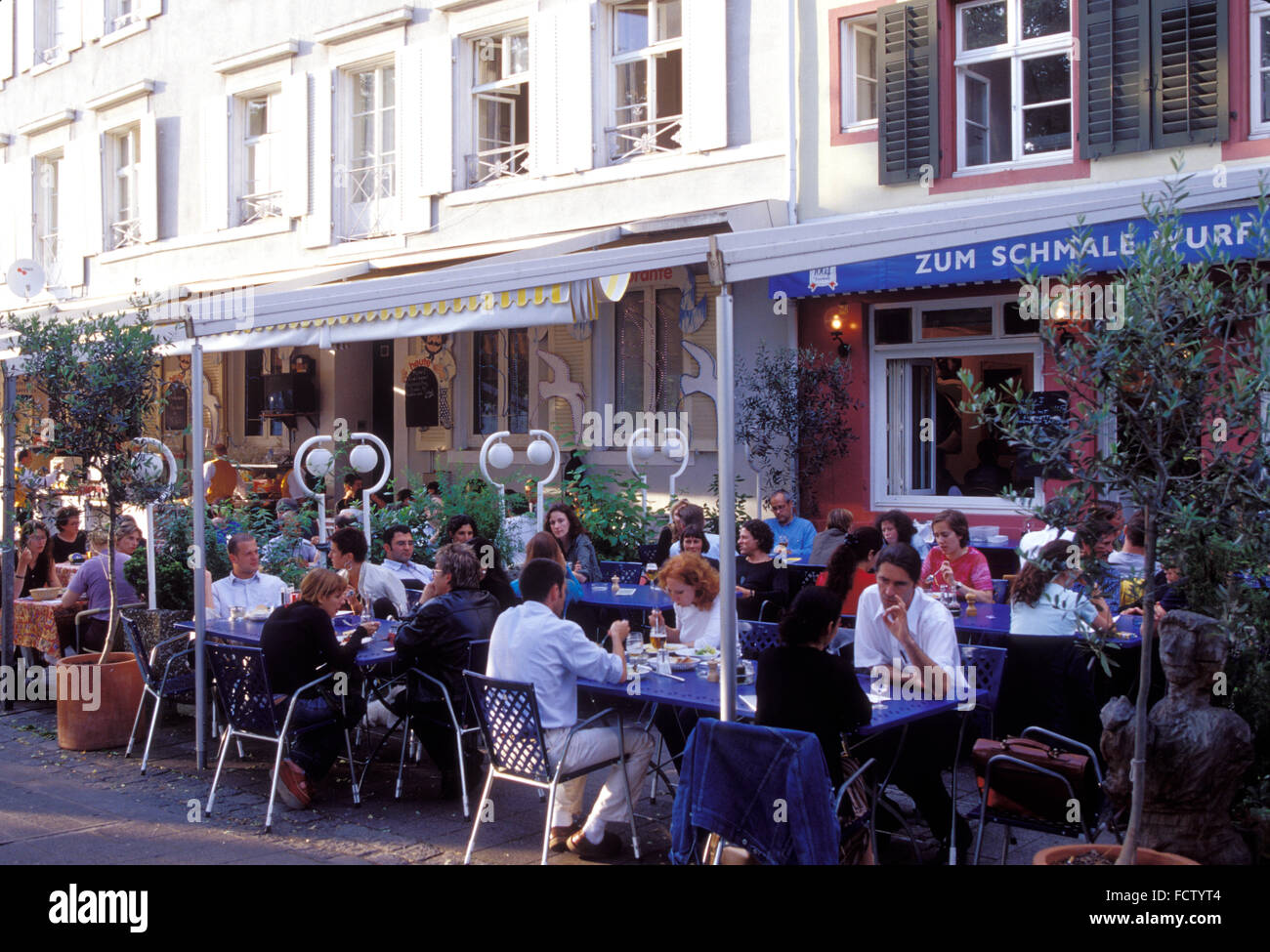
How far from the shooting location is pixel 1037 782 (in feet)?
15.2

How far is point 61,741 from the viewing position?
790 cm

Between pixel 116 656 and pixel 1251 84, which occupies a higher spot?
pixel 1251 84

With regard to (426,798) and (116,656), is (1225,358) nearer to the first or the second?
(426,798)

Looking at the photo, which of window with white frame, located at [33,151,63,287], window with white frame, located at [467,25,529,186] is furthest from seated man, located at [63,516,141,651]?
window with white frame, located at [33,151,63,287]

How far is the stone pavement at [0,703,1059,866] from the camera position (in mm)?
5781

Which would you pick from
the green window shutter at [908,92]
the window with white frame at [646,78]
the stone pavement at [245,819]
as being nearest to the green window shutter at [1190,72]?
the green window shutter at [908,92]

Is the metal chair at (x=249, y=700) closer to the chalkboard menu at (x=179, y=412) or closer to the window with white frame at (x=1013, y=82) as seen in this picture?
the window with white frame at (x=1013, y=82)

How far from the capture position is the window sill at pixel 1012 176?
1066cm

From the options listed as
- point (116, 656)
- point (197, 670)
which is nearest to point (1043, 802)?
point (197, 670)

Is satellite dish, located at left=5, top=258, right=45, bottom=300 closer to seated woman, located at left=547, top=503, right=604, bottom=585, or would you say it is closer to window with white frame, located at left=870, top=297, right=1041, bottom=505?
seated woman, located at left=547, top=503, right=604, bottom=585

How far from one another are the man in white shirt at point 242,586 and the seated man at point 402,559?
0.85 meters

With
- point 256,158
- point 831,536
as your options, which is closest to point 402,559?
point 831,536

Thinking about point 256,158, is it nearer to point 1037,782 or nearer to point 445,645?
point 445,645

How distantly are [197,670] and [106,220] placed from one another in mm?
16063
